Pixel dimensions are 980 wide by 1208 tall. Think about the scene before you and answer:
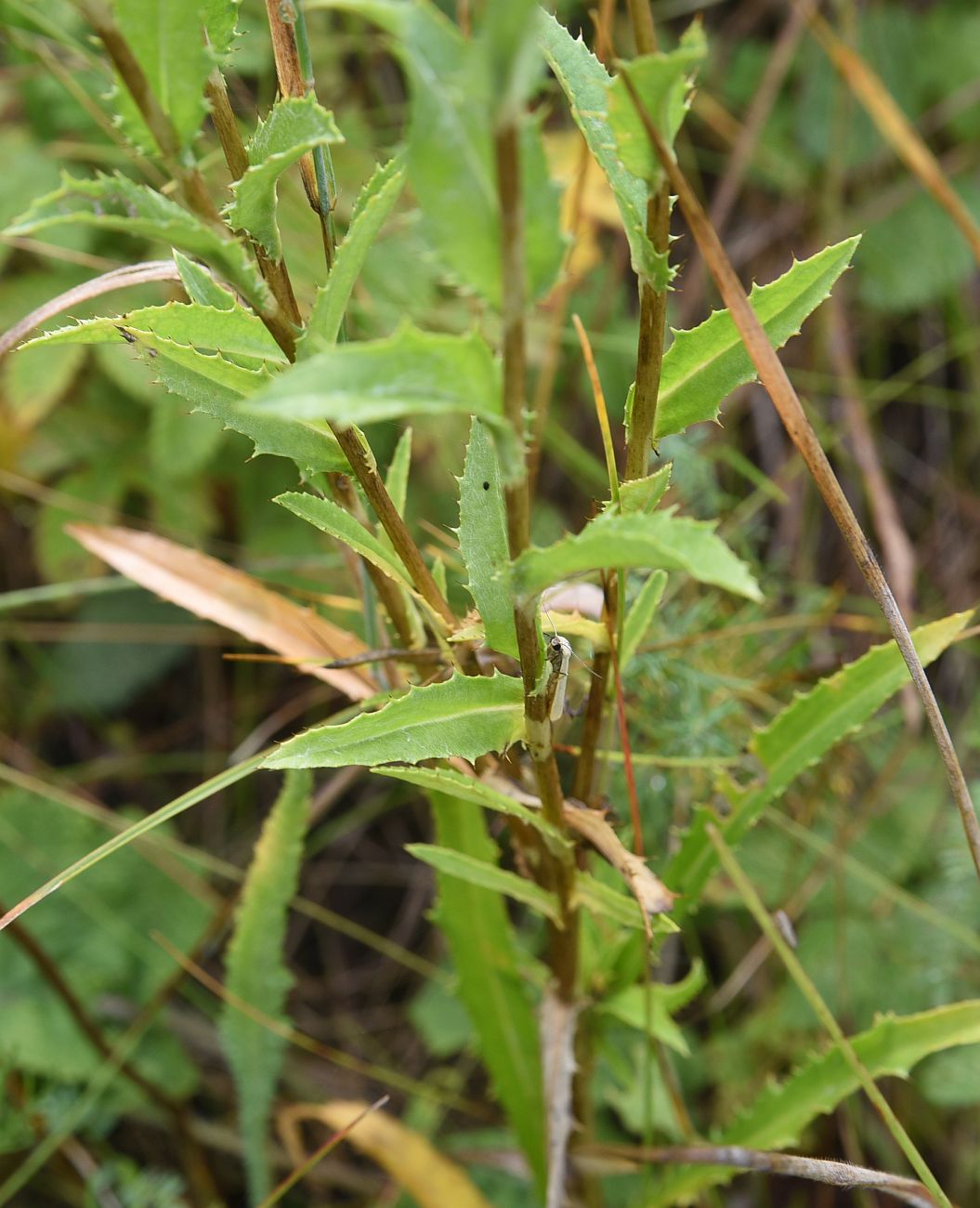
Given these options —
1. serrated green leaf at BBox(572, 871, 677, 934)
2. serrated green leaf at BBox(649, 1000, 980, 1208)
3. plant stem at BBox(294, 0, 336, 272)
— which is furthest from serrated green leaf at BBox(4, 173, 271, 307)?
serrated green leaf at BBox(649, 1000, 980, 1208)

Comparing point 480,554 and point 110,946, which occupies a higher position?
point 480,554

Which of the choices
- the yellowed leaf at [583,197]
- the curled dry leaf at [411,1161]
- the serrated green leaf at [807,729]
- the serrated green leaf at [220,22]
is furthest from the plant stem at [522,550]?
the yellowed leaf at [583,197]

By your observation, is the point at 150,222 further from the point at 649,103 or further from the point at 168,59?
the point at 649,103

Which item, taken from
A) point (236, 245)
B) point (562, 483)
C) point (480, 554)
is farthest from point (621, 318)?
point (236, 245)

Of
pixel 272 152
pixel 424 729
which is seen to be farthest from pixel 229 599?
pixel 272 152

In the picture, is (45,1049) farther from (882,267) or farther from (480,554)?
(882,267)

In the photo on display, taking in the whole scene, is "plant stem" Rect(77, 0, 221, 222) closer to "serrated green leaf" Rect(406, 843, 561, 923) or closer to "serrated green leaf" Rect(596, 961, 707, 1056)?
"serrated green leaf" Rect(406, 843, 561, 923)
